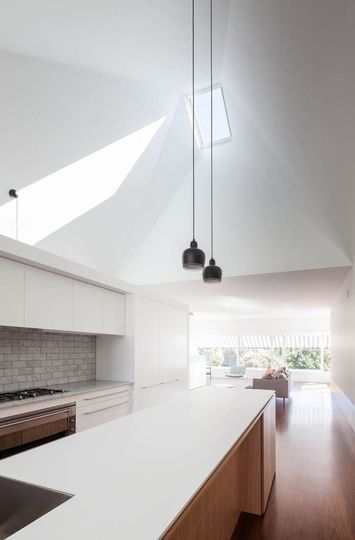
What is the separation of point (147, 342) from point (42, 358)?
1.61 metres

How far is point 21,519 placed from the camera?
4.36ft

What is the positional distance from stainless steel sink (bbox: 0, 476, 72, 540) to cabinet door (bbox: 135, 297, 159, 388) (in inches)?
137

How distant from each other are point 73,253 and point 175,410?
10.9ft

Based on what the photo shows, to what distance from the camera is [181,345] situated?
21.7 ft

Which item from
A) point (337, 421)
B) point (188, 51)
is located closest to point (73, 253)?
point (188, 51)

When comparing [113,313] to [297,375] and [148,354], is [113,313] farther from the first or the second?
[297,375]

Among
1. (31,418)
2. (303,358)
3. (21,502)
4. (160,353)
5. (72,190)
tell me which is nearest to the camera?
(21,502)

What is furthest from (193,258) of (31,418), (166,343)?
(166,343)

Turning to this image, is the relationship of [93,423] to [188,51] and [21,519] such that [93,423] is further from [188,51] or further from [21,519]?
[188,51]

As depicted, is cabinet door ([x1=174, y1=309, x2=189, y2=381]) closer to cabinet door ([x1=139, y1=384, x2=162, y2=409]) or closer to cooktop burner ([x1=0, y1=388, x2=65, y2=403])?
cabinet door ([x1=139, y1=384, x2=162, y2=409])

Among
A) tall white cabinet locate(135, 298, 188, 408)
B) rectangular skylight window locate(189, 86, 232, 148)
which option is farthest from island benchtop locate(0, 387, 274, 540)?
rectangular skylight window locate(189, 86, 232, 148)

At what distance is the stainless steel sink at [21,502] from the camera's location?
1256 mm

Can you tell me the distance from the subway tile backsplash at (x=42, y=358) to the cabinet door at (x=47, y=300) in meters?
0.40

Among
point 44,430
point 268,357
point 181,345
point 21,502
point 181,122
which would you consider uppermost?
point 181,122
